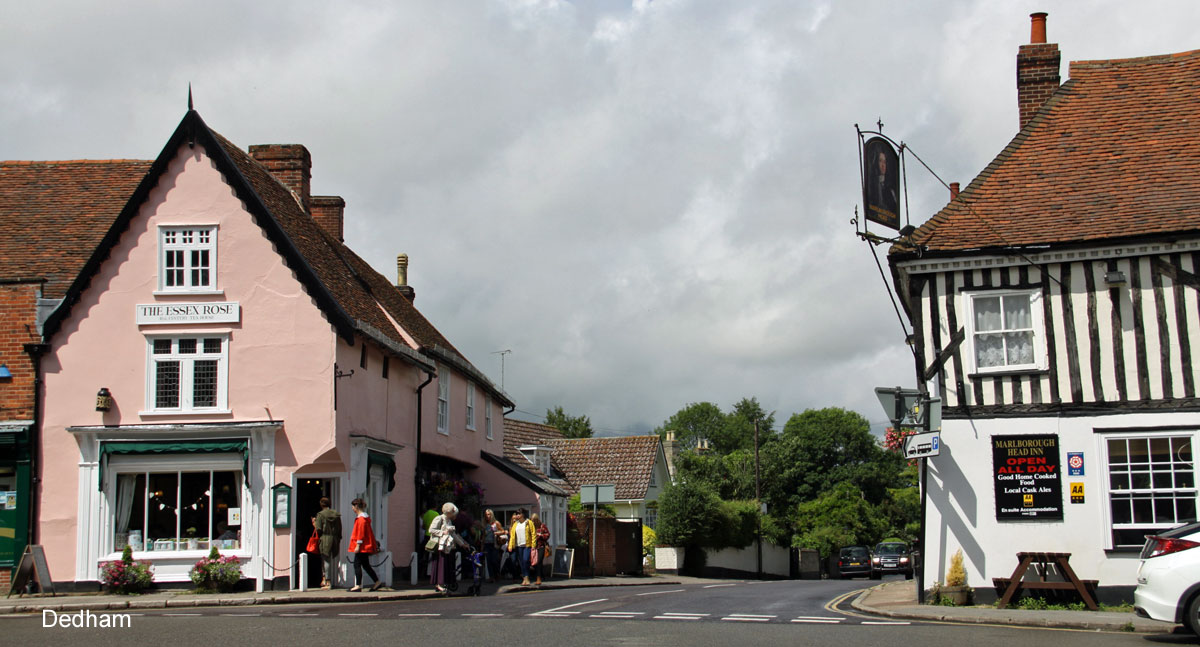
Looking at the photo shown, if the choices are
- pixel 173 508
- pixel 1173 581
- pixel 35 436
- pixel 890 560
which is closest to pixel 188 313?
pixel 35 436

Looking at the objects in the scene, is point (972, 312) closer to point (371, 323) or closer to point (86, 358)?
point (371, 323)

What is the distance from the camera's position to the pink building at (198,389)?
2295 centimetres

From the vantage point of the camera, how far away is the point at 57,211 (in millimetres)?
27469

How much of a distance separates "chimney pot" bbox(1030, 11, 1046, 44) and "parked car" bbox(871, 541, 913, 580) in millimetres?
29583

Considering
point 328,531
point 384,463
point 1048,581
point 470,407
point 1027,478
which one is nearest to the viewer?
point 1048,581

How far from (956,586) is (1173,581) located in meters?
5.93

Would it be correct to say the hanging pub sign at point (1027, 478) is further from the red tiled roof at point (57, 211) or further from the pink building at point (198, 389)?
the red tiled roof at point (57, 211)

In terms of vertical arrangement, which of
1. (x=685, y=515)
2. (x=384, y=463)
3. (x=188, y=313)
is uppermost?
(x=188, y=313)

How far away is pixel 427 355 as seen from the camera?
30.1 m

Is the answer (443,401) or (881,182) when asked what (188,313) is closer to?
(443,401)

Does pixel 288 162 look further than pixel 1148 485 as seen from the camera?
Yes

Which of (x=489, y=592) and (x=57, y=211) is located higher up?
(x=57, y=211)

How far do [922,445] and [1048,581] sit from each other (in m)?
2.82

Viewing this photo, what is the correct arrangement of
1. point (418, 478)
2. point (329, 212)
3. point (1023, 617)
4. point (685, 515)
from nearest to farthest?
1. point (1023, 617)
2. point (418, 478)
3. point (329, 212)
4. point (685, 515)
